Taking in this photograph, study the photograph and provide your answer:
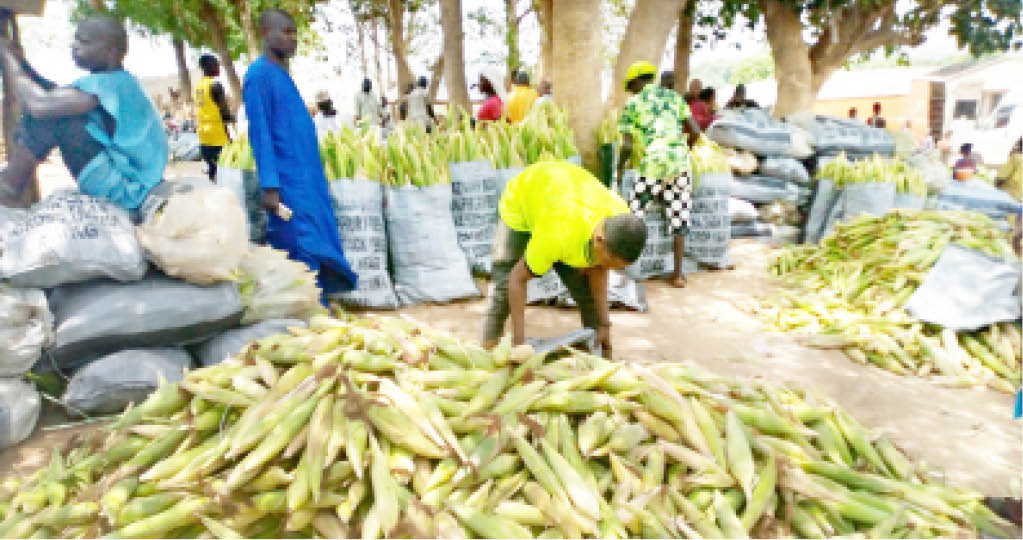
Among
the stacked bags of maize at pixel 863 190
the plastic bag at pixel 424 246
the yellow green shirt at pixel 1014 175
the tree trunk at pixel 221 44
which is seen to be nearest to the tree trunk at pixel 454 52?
the plastic bag at pixel 424 246

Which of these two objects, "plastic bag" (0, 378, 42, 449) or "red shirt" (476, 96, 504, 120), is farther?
"red shirt" (476, 96, 504, 120)

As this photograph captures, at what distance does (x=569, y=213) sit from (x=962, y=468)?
193cm

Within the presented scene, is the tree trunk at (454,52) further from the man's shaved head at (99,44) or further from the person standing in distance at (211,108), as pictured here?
the man's shaved head at (99,44)

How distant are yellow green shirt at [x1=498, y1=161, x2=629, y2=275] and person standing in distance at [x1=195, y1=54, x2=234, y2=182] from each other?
179 inches

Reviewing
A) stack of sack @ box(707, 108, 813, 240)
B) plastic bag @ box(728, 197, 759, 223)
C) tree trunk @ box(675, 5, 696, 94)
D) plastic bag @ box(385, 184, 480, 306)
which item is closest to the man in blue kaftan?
plastic bag @ box(385, 184, 480, 306)

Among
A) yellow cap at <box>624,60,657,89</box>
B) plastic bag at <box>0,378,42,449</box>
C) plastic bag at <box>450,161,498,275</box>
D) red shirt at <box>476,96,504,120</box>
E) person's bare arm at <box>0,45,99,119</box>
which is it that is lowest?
plastic bag at <box>0,378,42,449</box>

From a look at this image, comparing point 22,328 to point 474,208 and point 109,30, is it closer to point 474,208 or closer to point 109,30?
point 109,30

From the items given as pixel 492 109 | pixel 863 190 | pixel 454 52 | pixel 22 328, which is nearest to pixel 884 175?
pixel 863 190

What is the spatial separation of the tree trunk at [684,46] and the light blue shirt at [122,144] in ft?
33.3

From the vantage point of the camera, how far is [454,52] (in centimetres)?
770

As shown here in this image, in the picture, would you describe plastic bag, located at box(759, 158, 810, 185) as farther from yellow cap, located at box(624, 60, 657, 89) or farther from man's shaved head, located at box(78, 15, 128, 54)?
man's shaved head, located at box(78, 15, 128, 54)

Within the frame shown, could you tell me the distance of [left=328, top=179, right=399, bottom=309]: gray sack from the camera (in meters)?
4.04

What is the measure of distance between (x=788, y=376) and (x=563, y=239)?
1.74m

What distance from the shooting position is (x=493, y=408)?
184cm
